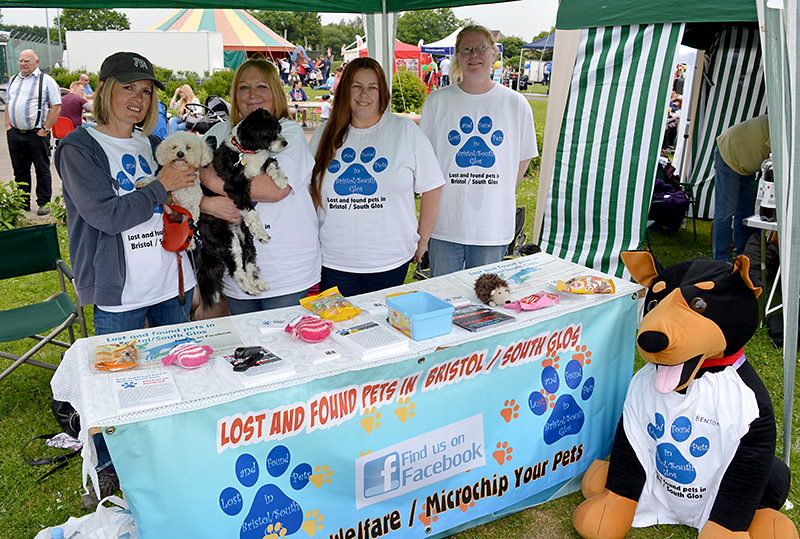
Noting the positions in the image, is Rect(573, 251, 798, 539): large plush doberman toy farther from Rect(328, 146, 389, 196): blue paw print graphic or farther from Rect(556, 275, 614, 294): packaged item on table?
Rect(328, 146, 389, 196): blue paw print graphic

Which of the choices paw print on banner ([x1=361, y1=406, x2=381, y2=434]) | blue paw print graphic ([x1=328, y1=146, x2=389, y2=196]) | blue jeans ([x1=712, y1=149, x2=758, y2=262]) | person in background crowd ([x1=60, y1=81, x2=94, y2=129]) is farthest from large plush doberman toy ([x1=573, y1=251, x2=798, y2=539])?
person in background crowd ([x1=60, y1=81, x2=94, y2=129])

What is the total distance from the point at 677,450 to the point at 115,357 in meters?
2.00

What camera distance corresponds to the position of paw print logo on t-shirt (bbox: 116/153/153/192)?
2.31m

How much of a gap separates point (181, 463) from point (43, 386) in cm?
251

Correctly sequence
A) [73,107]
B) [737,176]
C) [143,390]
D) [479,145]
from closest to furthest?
1. [143,390]
2. [479,145]
3. [737,176]
4. [73,107]

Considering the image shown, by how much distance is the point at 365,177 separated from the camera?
8.84ft

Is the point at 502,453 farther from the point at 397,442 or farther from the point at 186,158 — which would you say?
the point at 186,158

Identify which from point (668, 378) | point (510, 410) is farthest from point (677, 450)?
point (510, 410)

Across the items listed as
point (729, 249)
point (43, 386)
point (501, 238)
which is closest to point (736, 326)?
point (501, 238)

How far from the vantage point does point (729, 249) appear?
5.93 meters

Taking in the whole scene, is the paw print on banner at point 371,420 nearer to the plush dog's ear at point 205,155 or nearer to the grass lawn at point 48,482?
the grass lawn at point 48,482

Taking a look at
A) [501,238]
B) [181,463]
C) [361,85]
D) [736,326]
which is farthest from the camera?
[501,238]

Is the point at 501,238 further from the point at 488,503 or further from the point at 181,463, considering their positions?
the point at 181,463

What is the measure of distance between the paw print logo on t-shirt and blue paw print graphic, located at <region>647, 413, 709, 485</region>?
2260 mm
